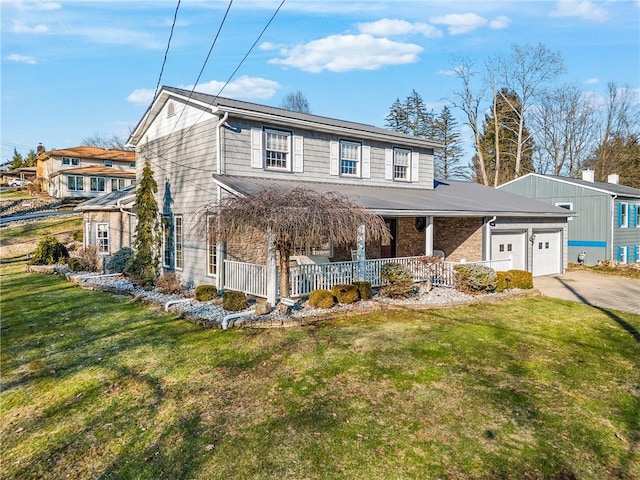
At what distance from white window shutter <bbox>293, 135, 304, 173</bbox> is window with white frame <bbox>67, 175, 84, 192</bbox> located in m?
31.6

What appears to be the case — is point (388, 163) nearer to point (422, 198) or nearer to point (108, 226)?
point (422, 198)

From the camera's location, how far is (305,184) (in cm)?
1291

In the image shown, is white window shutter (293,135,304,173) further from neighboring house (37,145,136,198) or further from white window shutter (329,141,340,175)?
neighboring house (37,145,136,198)

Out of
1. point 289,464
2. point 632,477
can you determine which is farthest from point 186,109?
point 632,477

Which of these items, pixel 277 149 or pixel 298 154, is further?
pixel 298 154

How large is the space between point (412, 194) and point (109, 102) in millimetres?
12584

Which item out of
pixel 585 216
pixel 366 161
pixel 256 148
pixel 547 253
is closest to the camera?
pixel 256 148

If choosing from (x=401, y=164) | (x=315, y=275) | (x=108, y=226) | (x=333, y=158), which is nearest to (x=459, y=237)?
(x=401, y=164)

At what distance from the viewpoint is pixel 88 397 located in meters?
5.60

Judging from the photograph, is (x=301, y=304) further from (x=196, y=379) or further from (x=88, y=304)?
(x=88, y=304)

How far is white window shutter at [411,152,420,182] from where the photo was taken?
16656 mm

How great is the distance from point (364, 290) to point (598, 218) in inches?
659

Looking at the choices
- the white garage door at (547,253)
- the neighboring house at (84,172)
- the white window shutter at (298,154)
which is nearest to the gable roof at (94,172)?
the neighboring house at (84,172)

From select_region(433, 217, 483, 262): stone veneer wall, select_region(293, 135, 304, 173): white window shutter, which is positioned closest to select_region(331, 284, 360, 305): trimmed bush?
select_region(293, 135, 304, 173): white window shutter
